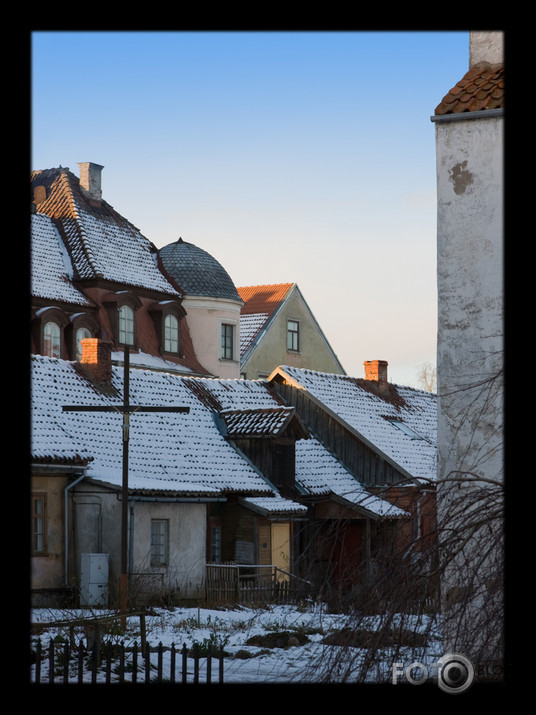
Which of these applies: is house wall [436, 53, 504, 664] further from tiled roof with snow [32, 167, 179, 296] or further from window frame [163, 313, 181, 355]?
window frame [163, 313, 181, 355]

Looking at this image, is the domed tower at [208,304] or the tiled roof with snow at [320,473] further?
the domed tower at [208,304]

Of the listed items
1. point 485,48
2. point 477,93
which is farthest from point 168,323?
point 477,93

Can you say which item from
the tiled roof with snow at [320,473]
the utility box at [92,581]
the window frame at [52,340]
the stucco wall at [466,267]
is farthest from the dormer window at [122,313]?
the stucco wall at [466,267]

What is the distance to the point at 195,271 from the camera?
40.2 meters

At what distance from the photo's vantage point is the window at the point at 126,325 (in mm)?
35500

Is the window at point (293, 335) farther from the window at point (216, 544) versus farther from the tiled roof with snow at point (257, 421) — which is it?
the window at point (216, 544)

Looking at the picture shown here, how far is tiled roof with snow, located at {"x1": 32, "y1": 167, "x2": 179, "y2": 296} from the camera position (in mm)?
35688

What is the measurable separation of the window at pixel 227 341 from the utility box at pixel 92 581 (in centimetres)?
1917

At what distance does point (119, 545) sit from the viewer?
21969 millimetres

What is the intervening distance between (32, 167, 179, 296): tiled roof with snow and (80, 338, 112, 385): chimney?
895 centimetres

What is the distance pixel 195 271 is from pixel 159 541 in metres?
18.7

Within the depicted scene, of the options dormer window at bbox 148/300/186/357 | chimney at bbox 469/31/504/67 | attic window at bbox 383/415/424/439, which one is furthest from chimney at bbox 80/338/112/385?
chimney at bbox 469/31/504/67

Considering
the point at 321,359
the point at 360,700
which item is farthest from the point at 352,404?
the point at 360,700
